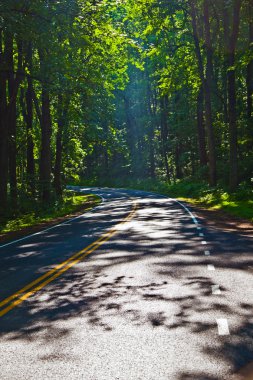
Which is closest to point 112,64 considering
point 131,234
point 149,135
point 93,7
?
point 93,7

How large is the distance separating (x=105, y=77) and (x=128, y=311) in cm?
2547

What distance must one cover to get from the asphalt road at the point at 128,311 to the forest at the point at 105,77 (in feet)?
25.5

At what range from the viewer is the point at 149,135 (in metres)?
65.7

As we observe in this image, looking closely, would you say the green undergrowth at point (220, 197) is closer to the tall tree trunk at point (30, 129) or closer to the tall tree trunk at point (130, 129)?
the tall tree trunk at point (30, 129)

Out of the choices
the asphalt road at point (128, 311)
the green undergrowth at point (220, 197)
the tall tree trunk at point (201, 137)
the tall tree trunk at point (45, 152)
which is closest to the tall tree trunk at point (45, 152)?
the tall tree trunk at point (45, 152)

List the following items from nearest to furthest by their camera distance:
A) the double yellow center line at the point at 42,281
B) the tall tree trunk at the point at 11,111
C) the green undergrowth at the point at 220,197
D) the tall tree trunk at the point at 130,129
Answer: the double yellow center line at the point at 42,281 → the green undergrowth at the point at 220,197 → the tall tree trunk at the point at 11,111 → the tall tree trunk at the point at 130,129

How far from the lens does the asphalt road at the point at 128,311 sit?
452 cm

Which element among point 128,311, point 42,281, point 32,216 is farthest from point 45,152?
point 128,311

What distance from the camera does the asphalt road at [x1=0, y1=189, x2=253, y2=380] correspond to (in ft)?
14.8

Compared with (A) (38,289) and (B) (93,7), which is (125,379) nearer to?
(A) (38,289)

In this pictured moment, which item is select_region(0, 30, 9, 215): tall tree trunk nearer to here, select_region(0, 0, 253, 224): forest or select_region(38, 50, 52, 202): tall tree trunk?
select_region(0, 0, 253, 224): forest

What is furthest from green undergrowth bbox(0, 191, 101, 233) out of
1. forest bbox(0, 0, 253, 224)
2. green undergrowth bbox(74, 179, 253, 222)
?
green undergrowth bbox(74, 179, 253, 222)

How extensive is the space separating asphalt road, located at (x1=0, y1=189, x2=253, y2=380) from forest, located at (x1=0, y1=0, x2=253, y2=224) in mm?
7764

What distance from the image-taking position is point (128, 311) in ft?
20.7
